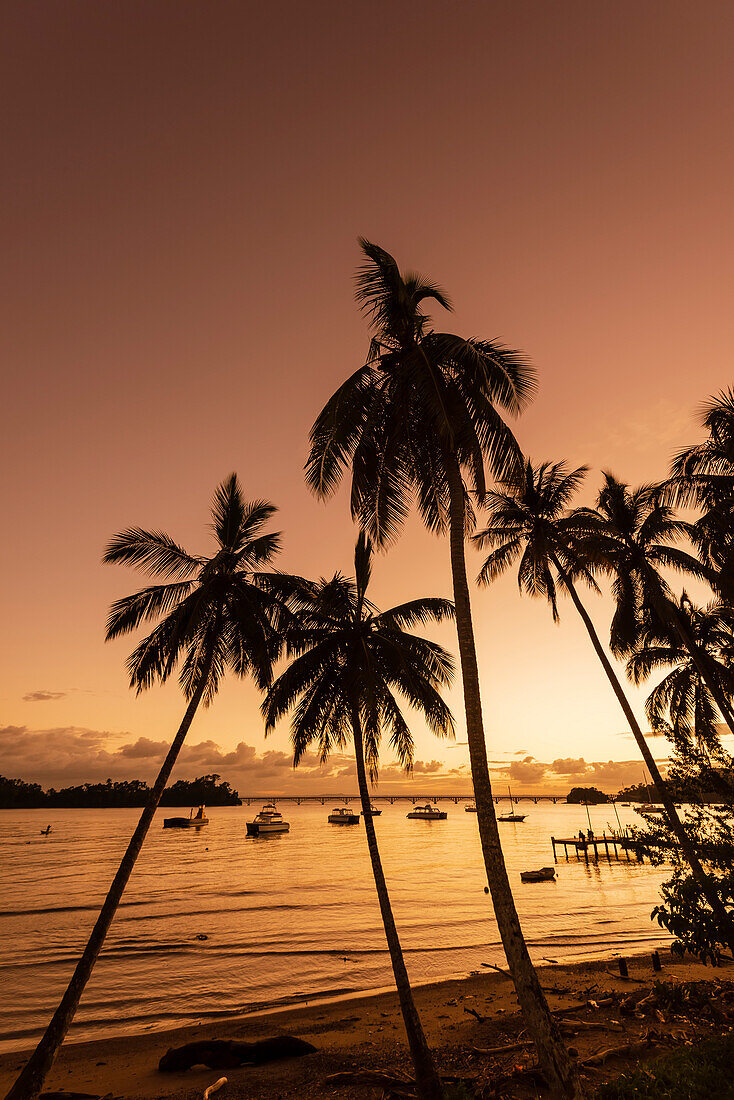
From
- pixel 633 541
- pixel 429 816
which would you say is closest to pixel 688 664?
pixel 633 541

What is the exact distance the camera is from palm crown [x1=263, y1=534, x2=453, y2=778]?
50.2 feet

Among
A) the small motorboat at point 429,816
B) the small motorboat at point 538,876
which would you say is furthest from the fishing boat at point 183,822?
the small motorboat at point 538,876

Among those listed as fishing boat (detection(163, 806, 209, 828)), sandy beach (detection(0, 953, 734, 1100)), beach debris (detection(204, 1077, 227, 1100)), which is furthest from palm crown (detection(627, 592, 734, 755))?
fishing boat (detection(163, 806, 209, 828))

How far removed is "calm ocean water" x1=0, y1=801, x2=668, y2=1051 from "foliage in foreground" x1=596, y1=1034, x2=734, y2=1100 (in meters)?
16.4

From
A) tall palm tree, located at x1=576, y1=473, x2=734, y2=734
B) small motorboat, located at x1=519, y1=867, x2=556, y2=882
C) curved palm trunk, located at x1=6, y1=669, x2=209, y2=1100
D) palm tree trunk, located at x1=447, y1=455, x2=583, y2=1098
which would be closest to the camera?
palm tree trunk, located at x1=447, y1=455, x2=583, y2=1098

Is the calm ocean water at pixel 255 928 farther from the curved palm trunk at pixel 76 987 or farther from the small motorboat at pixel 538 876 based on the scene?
the curved palm trunk at pixel 76 987

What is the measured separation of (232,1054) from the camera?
13.6 metres

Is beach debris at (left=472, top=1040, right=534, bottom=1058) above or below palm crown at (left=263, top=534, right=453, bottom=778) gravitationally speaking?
below

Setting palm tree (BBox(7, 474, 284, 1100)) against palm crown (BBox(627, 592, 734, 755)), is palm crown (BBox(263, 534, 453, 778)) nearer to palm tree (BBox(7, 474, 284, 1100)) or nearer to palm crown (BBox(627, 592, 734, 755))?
palm tree (BBox(7, 474, 284, 1100))

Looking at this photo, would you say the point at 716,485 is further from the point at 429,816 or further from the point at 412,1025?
the point at 429,816

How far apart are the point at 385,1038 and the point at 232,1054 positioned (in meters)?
3.96

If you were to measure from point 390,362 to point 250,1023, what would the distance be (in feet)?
67.8

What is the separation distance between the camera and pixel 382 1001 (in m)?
19.0

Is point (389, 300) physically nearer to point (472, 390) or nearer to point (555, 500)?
point (472, 390)
